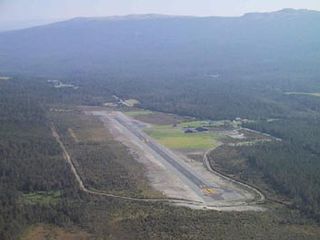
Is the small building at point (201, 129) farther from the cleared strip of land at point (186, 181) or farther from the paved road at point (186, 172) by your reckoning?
the cleared strip of land at point (186, 181)

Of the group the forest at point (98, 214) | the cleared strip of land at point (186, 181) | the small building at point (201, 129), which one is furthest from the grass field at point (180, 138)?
the forest at point (98, 214)

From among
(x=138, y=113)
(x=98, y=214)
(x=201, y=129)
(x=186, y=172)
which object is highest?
(x=98, y=214)

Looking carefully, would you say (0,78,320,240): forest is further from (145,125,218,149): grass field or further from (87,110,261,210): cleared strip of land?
(145,125,218,149): grass field

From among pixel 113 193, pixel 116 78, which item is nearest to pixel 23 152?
pixel 113 193

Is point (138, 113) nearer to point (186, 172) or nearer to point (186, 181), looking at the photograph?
point (186, 172)

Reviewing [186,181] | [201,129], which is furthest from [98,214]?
[201,129]

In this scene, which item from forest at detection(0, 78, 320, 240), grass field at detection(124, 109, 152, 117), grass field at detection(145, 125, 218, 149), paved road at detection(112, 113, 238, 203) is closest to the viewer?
forest at detection(0, 78, 320, 240)

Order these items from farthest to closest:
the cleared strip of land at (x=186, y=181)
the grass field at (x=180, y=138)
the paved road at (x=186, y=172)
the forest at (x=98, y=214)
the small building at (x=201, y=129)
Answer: the small building at (x=201, y=129), the grass field at (x=180, y=138), the paved road at (x=186, y=172), the cleared strip of land at (x=186, y=181), the forest at (x=98, y=214)

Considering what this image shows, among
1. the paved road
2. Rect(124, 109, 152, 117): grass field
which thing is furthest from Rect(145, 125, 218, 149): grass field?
Rect(124, 109, 152, 117): grass field
